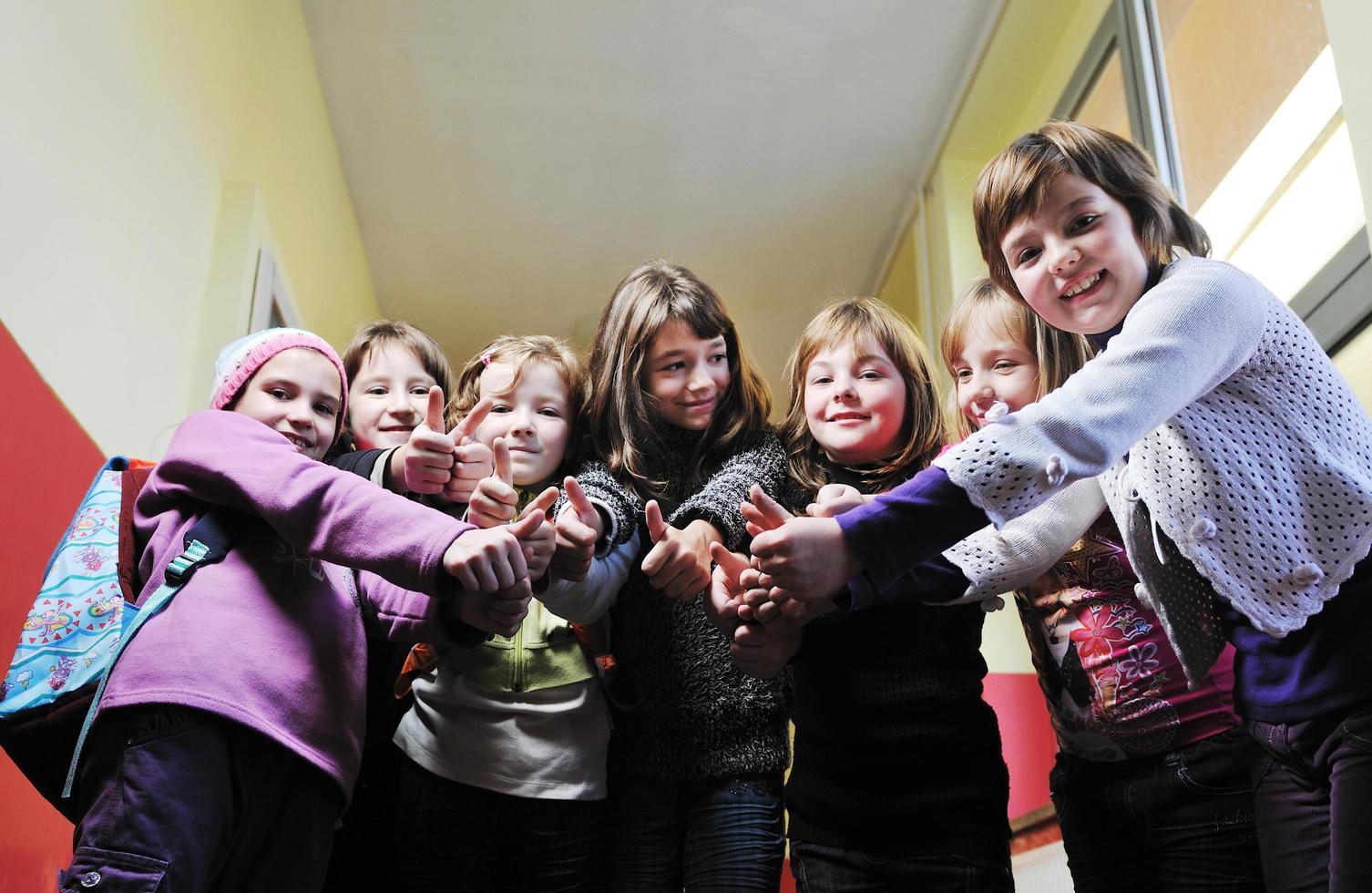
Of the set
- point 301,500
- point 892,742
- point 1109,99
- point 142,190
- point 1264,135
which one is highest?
point 1109,99

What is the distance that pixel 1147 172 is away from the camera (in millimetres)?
1426

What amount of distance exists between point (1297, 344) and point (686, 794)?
91cm

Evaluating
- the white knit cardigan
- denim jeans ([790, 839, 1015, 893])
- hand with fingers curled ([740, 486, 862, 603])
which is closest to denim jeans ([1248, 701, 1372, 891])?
the white knit cardigan

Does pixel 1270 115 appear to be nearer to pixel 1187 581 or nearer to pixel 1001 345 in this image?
pixel 1001 345

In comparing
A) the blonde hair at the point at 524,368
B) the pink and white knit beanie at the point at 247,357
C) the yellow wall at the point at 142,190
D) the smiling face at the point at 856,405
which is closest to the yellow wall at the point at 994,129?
the smiling face at the point at 856,405

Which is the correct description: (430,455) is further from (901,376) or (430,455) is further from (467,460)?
(901,376)

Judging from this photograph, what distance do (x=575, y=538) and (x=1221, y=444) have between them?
0.73 meters

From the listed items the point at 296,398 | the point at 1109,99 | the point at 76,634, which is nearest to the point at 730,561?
the point at 296,398

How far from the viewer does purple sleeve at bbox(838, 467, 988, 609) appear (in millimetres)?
1104

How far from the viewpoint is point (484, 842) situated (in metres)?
1.49

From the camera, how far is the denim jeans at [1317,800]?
106 cm

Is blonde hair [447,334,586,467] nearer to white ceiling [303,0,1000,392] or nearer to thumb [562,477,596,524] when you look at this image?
thumb [562,477,596,524]

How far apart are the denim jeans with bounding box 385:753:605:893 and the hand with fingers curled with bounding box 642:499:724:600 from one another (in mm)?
341

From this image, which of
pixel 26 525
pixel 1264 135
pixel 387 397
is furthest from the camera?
pixel 1264 135
